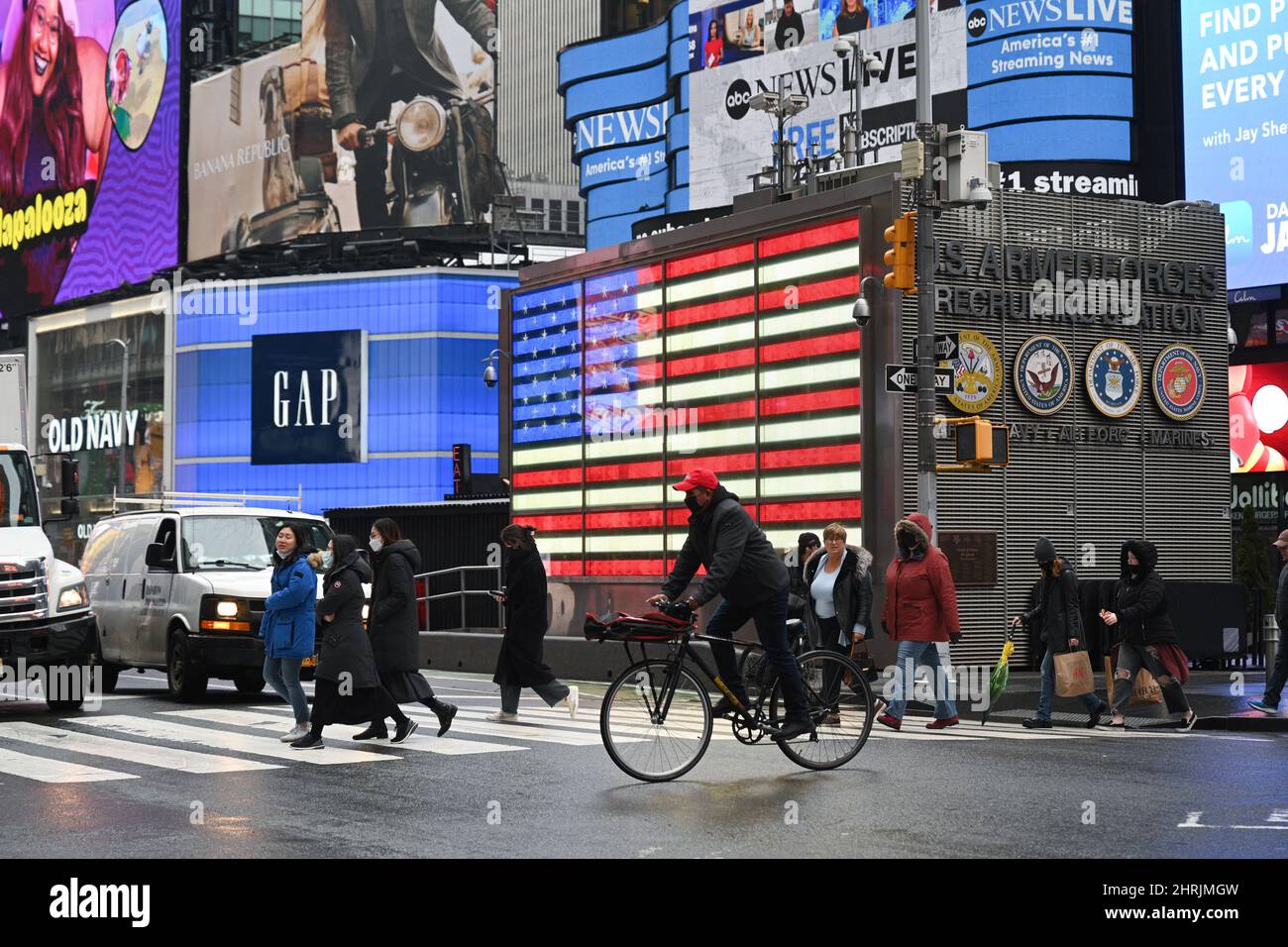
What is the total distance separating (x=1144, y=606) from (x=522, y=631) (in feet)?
18.8

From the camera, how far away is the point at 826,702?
1207 centimetres

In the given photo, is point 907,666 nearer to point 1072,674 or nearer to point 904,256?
point 1072,674

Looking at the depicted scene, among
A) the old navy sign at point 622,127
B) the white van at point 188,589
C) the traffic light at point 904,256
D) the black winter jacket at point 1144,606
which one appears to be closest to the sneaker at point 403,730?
the white van at point 188,589

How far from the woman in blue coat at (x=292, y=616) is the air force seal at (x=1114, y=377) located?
12.4 meters

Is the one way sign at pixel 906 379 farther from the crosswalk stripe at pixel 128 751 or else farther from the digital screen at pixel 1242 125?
the digital screen at pixel 1242 125

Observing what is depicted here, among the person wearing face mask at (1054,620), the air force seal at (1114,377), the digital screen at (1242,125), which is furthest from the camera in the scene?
the digital screen at (1242,125)

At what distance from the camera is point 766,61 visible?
240 ft

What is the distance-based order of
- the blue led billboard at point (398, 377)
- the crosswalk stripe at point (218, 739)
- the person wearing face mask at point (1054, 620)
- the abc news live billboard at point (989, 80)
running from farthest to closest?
the blue led billboard at point (398, 377) < the abc news live billboard at point (989, 80) < the person wearing face mask at point (1054, 620) < the crosswalk stripe at point (218, 739)

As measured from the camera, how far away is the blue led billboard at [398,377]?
9250 centimetres

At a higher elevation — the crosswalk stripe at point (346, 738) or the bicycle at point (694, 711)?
the bicycle at point (694, 711)

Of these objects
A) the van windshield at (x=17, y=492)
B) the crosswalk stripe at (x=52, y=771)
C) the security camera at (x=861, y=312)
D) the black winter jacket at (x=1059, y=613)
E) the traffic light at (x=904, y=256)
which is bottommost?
the crosswalk stripe at (x=52, y=771)

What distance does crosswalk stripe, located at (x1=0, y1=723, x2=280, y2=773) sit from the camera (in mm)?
12914
